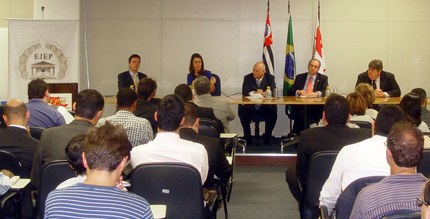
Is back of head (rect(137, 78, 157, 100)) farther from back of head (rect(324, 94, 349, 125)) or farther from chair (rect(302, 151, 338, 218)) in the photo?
chair (rect(302, 151, 338, 218))

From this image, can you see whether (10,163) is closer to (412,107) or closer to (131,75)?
(412,107)

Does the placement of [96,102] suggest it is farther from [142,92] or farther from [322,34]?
[322,34]

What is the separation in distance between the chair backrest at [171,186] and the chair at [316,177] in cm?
90

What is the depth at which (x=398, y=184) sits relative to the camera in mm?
2684

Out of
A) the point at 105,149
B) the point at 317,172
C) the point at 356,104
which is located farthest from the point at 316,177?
the point at 105,149

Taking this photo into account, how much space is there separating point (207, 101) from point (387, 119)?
11.3ft

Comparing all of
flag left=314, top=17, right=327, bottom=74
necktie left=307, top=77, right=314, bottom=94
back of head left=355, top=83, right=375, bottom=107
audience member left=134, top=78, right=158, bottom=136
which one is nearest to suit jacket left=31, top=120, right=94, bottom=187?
audience member left=134, top=78, right=158, bottom=136

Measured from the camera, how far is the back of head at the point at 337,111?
4.65m

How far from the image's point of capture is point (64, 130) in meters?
4.25

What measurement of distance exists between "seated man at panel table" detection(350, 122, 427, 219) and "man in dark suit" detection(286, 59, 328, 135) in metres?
6.18

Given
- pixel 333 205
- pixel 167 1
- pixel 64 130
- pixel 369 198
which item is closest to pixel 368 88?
pixel 333 205

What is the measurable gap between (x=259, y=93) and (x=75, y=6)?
3.16m

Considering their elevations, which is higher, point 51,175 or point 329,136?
point 329,136

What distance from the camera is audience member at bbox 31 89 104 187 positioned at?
4145mm
